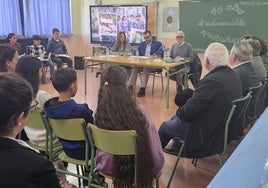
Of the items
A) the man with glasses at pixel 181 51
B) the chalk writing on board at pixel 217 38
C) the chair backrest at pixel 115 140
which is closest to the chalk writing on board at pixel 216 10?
the chalk writing on board at pixel 217 38

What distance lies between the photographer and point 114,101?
6.22 feet

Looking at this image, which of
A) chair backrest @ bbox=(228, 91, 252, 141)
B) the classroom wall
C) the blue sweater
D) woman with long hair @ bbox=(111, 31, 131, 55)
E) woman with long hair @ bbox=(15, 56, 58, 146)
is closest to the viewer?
the blue sweater

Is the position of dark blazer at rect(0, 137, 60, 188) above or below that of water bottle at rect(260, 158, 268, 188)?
above

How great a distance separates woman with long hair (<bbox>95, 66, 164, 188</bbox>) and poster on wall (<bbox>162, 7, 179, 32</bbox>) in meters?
5.51

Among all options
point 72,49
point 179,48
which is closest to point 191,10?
point 179,48

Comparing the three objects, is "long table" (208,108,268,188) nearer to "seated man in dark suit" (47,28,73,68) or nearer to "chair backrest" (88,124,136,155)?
"chair backrest" (88,124,136,155)

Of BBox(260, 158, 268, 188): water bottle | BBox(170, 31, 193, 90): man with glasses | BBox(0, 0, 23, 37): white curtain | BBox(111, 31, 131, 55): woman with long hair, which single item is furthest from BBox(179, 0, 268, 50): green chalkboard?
BBox(260, 158, 268, 188): water bottle

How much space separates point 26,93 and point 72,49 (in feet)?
26.8

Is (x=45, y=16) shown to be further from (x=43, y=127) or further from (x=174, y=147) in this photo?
(x=174, y=147)

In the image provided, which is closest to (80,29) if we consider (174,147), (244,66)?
(244,66)

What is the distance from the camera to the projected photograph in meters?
7.70

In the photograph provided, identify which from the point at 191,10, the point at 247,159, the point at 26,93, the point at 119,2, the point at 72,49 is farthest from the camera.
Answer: the point at 72,49

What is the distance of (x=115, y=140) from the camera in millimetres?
1772

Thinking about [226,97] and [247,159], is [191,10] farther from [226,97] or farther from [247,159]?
[247,159]
